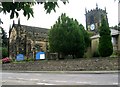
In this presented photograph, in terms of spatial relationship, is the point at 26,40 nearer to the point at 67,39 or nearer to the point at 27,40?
the point at 27,40

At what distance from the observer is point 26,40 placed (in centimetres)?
6831

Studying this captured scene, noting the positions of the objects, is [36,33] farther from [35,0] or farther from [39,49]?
[35,0]

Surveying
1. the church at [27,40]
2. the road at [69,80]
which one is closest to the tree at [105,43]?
the church at [27,40]

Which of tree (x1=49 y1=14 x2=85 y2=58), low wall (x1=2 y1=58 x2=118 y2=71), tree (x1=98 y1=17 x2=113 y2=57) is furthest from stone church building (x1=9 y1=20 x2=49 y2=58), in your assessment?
low wall (x1=2 y1=58 x2=118 y2=71)

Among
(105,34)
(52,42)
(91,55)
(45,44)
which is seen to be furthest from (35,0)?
(45,44)

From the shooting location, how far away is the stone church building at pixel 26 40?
66.9 m

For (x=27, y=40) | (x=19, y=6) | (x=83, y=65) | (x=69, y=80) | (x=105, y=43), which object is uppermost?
(x=27, y=40)

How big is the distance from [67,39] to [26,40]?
2518 cm

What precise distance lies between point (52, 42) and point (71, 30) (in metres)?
3.53

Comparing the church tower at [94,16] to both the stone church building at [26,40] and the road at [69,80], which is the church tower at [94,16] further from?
the road at [69,80]

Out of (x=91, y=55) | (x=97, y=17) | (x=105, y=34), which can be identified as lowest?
(x=91, y=55)

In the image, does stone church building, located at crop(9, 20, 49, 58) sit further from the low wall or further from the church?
the low wall

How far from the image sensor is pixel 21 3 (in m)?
3.70

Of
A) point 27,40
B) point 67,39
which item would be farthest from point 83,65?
point 27,40
